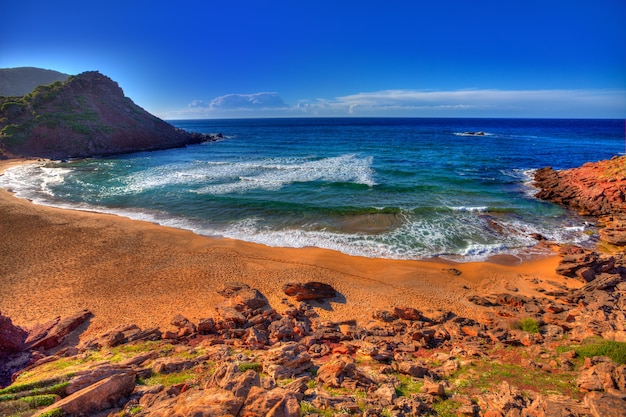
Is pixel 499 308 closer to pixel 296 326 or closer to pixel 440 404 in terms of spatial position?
pixel 440 404

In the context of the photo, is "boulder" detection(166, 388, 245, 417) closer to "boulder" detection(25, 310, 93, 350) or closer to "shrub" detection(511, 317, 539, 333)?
"boulder" detection(25, 310, 93, 350)

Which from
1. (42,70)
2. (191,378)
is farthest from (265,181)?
(42,70)

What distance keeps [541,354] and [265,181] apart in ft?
105

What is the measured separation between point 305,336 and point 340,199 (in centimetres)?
1968

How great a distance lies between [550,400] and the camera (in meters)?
7.61

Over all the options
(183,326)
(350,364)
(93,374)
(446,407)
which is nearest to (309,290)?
(183,326)

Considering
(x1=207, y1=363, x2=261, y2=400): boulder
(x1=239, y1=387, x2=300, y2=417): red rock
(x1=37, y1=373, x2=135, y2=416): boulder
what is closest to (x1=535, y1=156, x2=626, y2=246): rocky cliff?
(x1=239, y1=387, x2=300, y2=417): red rock

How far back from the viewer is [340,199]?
1217 inches

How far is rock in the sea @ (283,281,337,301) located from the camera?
15516mm

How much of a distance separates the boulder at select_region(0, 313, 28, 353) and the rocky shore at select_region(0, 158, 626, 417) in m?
0.05

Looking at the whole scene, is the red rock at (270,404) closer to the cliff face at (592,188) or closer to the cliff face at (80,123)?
the cliff face at (592,188)

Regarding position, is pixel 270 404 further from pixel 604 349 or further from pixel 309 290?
pixel 604 349

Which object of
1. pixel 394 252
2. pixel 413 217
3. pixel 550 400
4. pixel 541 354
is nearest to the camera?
pixel 550 400

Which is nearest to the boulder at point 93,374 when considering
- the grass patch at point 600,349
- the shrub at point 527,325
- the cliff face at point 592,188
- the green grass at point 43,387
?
the green grass at point 43,387
